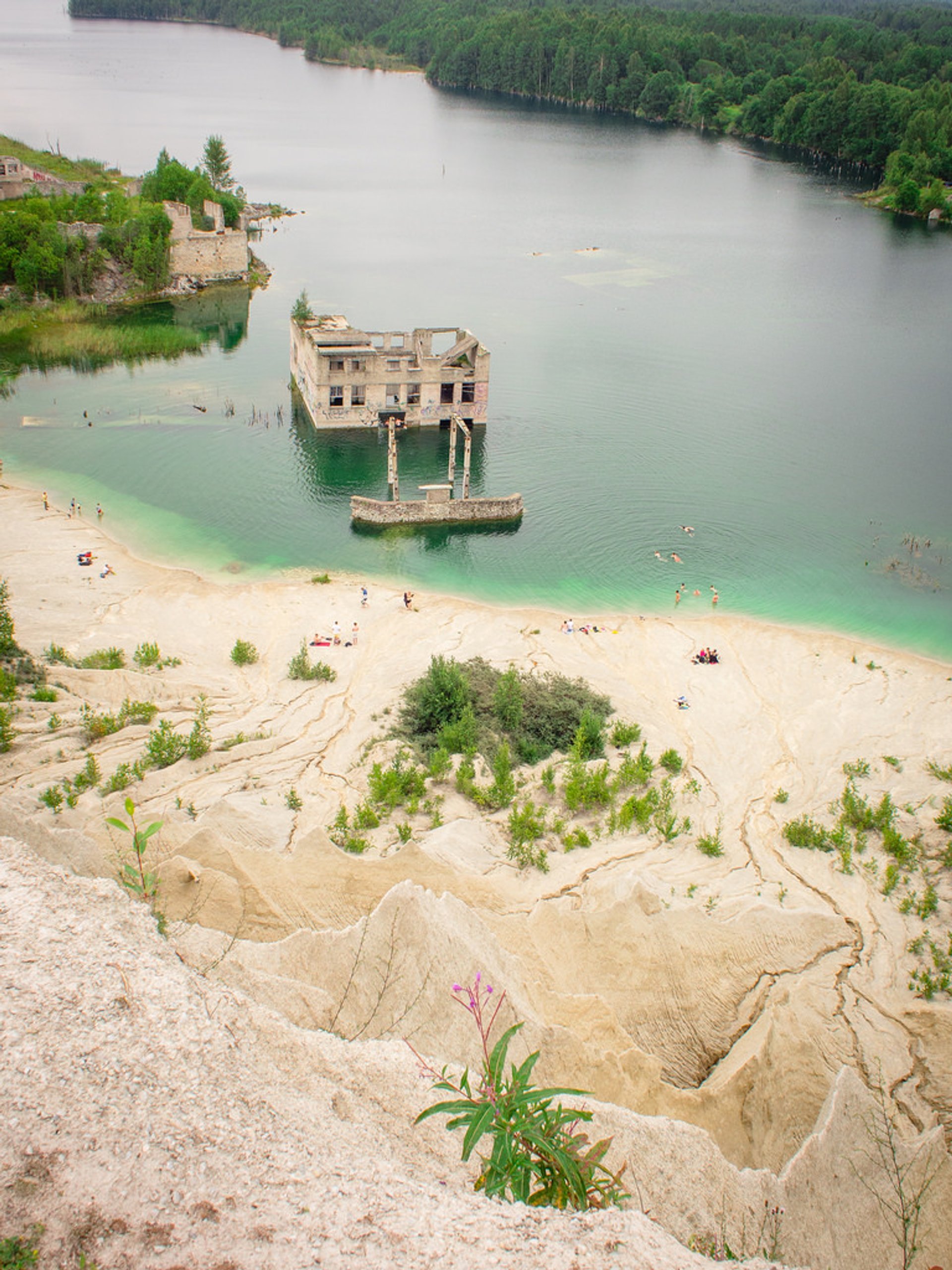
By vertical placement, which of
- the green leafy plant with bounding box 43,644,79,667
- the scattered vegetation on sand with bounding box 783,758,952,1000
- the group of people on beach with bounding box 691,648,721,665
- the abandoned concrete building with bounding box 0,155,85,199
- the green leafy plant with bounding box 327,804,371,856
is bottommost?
the group of people on beach with bounding box 691,648,721,665

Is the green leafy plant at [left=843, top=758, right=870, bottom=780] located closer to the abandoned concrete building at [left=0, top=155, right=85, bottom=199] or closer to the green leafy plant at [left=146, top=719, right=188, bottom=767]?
the green leafy plant at [left=146, top=719, right=188, bottom=767]

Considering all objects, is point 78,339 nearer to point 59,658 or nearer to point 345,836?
point 59,658

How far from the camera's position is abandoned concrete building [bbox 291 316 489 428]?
210 feet

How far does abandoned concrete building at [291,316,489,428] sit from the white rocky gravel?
178 feet

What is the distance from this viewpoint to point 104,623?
4128 cm

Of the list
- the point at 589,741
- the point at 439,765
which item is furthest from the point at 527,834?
the point at 589,741

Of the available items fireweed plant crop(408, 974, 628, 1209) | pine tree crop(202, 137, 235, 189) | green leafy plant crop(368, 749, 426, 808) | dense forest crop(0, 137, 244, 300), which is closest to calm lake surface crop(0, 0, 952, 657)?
dense forest crop(0, 137, 244, 300)

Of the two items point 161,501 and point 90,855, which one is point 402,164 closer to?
point 161,501

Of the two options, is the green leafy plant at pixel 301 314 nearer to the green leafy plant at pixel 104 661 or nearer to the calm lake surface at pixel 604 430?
the calm lake surface at pixel 604 430

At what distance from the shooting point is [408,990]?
679 inches

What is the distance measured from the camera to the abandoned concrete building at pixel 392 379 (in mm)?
64125

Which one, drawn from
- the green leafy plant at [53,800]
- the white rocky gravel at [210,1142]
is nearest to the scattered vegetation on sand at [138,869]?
the white rocky gravel at [210,1142]

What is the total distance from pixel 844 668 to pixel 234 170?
16559 cm

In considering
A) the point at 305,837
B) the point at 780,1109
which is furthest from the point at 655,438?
the point at 780,1109
